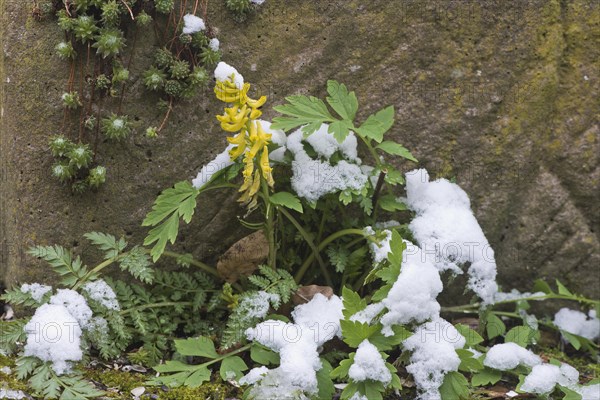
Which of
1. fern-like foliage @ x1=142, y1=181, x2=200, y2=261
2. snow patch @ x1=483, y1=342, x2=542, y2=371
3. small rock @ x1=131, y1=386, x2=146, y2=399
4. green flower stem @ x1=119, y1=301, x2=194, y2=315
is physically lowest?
snow patch @ x1=483, y1=342, x2=542, y2=371

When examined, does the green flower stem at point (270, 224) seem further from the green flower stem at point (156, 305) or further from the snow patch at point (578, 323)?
the snow patch at point (578, 323)

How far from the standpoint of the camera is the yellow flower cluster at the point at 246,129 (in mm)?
2705

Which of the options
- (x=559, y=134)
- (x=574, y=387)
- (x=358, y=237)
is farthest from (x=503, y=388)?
(x=559, y=134)

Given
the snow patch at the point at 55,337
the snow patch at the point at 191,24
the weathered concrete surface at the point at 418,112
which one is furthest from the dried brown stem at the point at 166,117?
the snow patch at the point at 55,337

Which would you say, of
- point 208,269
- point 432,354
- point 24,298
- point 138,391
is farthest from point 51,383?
point 432,354

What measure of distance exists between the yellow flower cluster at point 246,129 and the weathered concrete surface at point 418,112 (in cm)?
47

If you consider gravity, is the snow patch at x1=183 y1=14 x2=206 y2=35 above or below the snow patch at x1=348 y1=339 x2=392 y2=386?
above

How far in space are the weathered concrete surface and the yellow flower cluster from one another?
470mm

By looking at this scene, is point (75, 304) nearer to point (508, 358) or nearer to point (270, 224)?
point (270, 224)

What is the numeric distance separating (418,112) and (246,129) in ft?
3.47

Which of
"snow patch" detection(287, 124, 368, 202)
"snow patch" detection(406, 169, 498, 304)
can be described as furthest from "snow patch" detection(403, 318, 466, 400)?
"snow patch" detection(287, 124, 368, 202)

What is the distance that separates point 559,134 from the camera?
11.8 feet

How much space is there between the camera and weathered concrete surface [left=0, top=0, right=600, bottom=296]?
313cm

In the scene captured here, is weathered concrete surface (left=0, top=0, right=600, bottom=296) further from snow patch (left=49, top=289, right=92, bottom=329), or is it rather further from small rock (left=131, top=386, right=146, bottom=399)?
small rock (left=131, top=386, right=146, bottom=399)
